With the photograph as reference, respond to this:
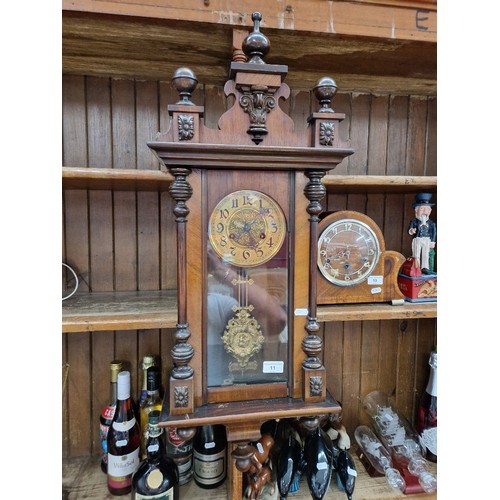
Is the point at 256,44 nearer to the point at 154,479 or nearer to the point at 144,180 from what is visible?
the point at 144,180

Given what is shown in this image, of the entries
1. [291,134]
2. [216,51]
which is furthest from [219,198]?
[216,51]

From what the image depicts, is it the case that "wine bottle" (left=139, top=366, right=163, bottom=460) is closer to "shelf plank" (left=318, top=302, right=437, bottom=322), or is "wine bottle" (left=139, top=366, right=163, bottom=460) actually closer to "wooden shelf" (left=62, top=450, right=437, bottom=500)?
"wooden shelf" (left=62, top=450, right=437, bottom=500)

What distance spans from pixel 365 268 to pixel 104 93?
92cm

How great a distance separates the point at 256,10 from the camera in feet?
2.29

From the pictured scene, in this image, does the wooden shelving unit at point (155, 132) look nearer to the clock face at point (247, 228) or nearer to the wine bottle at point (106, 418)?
the wine bottle at point (106, 418)

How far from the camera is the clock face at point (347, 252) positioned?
851mm

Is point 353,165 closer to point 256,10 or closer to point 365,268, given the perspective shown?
point 365,268

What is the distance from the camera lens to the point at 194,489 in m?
0.91

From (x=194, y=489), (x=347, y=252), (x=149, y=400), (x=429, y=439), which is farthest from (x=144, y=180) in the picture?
(x=429, y=439)

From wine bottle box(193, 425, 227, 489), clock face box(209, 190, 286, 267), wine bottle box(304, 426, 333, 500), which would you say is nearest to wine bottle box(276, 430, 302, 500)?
wine bottle box(304, 426, 333, 500)

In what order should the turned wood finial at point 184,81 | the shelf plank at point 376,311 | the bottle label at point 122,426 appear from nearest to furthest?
the turned wood finial at point 184,81
the shelf plank at point 376,311
the bottle label at point 122,426

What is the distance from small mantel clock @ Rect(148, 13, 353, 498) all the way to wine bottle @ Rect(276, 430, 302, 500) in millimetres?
266

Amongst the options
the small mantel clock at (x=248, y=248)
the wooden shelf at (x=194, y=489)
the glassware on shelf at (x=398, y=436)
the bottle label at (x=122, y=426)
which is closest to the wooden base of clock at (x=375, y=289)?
the small mantel clock at (x=248, y=248)

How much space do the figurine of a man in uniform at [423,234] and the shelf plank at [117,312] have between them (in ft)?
2.32
